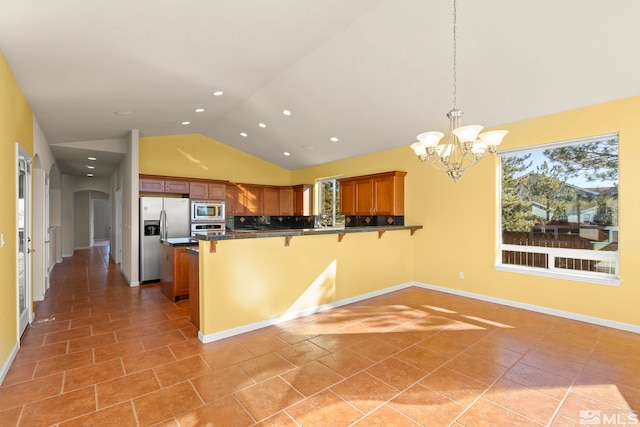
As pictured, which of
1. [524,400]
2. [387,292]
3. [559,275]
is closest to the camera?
[524,400]

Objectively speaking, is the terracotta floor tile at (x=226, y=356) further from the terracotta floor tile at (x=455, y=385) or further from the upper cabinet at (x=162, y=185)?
the upper cabinet at (x=162, y=185)

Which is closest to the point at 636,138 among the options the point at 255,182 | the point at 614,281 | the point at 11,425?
the point at 614,281

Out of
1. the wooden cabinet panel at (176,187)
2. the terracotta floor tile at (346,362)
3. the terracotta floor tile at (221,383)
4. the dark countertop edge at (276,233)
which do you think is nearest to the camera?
the terracotta floor tile at (221,383)

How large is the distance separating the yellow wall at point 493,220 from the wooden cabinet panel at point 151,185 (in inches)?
153

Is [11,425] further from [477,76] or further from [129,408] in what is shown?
[477,76]

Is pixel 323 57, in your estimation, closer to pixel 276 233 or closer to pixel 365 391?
pixel 276 233

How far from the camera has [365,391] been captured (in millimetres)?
2283

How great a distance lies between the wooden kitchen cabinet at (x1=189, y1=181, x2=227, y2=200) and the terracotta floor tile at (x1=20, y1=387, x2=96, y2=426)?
4739 mm

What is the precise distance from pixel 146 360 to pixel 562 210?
5.06 metres

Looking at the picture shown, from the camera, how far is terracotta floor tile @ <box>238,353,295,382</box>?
2516 millimetres

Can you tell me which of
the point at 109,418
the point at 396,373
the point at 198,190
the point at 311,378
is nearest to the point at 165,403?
the point at 109,418

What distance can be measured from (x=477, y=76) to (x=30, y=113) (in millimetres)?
5244

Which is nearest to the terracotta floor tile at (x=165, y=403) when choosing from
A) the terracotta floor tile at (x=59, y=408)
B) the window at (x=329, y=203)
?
the terracotta floor tile at (x=59, y=408)

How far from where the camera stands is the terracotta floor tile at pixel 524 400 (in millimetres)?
2026
